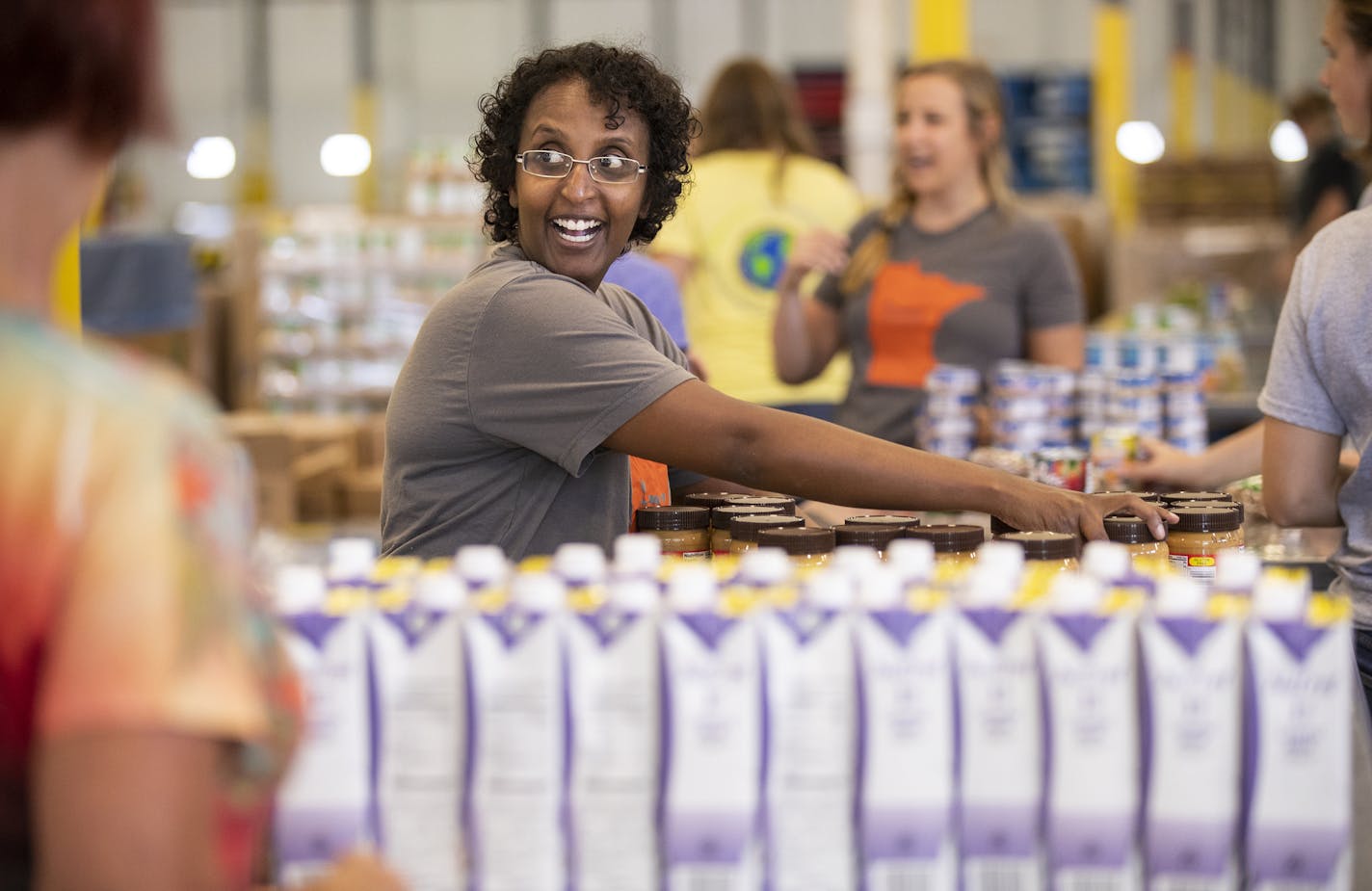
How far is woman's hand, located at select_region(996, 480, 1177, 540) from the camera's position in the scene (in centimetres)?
206

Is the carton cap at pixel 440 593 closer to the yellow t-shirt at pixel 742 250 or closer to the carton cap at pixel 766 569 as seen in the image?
the carton cap at pixel 766 569

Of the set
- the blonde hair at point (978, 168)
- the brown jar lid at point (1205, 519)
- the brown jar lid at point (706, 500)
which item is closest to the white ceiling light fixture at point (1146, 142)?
the blonde hair at point (978, 168)

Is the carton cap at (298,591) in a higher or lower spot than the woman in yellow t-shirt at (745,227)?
lower

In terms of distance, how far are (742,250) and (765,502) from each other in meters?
2.66

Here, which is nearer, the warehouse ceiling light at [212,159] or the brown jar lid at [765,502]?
the brown jar lid at [765,502]

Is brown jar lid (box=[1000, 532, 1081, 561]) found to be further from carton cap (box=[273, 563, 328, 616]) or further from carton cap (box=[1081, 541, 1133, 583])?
carton cap (box=[273, 563, 328, 616])

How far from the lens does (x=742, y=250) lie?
493 centimetres

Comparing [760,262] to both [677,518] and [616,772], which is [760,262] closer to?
[677,518]

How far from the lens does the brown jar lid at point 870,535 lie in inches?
79.7

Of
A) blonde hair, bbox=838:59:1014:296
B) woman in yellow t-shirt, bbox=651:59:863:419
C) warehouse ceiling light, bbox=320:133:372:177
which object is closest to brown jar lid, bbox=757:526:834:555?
blonde hair, bbox=838:59:1014:296

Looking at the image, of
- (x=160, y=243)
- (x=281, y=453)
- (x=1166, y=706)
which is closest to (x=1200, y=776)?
(x=1166, y=706)

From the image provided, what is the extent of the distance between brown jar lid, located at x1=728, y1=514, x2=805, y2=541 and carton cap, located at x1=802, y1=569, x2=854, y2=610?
55 centimetres

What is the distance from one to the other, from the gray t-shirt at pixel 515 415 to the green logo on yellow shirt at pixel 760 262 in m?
2.60

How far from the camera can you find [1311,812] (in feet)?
4.51
